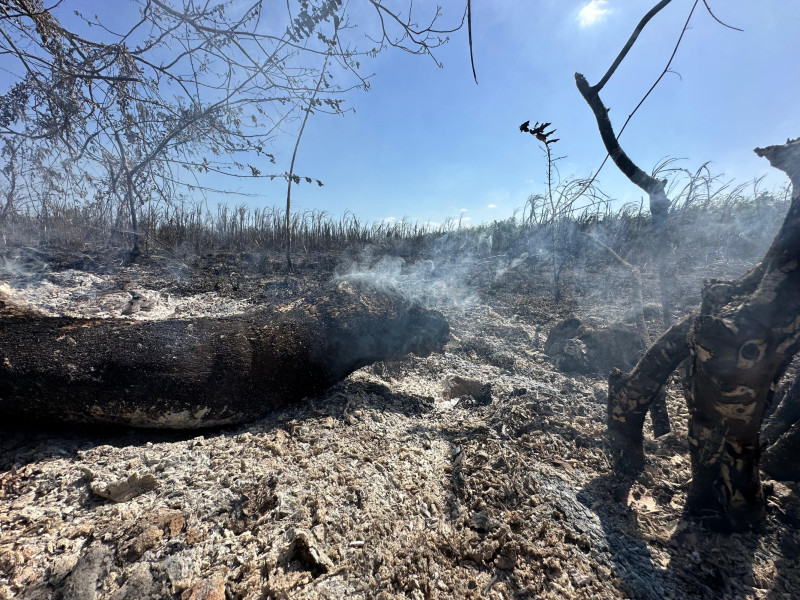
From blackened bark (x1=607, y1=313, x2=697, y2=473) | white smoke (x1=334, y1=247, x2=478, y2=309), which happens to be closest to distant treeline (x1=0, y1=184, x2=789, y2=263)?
white smoke (x1=334, y1=247, x2=478, y2=309)

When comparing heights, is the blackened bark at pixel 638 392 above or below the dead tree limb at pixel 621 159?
below

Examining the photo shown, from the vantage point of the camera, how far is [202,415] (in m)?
2.08

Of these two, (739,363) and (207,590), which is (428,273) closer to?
(739,363)

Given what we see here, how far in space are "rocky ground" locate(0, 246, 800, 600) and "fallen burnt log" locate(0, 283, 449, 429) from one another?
0.15 metres

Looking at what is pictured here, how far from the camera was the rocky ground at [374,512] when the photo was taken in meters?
1.27

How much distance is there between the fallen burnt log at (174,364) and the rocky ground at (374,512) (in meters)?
0.15

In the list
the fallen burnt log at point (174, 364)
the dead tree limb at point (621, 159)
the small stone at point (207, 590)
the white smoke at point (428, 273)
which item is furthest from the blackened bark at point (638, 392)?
the white smoke at point (428, 273)

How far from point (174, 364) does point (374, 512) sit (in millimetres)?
1525

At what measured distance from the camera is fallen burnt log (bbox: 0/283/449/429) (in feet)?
6.13

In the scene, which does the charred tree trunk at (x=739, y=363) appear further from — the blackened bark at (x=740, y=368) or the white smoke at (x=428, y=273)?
the white smoke at (x=428, y=273)

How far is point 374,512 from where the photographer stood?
1.58 meters

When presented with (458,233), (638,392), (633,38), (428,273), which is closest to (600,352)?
(638,392)

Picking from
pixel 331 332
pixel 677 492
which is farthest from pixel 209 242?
pixel 677 492

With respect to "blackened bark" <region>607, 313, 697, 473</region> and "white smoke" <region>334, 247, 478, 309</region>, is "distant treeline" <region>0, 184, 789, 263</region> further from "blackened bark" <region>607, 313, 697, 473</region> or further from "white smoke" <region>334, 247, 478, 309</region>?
"blackened bark" <region>607, 313, 697, 473</region>
